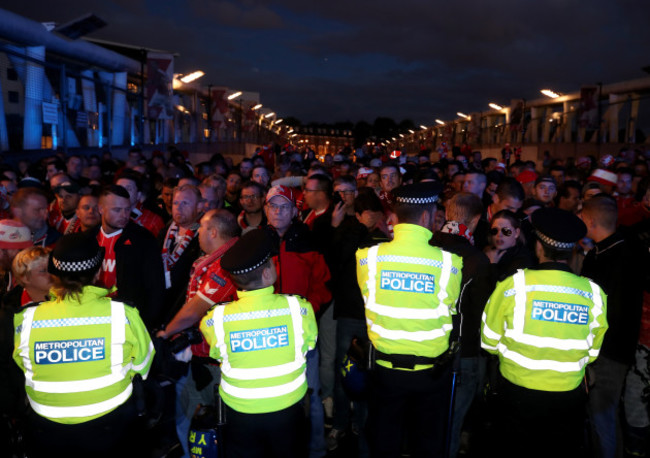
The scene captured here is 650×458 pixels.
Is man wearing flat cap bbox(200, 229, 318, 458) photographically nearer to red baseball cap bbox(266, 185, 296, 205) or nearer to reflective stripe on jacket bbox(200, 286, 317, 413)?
reflective stripe on jacket bbox(200, 286, 317, 413)

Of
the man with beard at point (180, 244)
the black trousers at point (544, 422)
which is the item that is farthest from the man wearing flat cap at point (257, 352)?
the man with beard at point (180, 244)

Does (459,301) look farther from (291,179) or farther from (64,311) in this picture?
(291,179)

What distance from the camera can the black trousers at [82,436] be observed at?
8.35ft

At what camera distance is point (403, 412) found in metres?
3.32

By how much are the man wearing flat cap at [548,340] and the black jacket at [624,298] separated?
626 mm

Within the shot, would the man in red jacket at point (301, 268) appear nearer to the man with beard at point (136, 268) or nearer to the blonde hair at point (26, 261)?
the man with beard at point (136, 268)

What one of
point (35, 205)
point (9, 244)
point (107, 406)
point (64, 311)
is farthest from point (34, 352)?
point (35, 205)

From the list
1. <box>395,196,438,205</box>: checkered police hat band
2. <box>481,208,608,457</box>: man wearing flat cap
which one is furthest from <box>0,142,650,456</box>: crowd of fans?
<box>395,196,438,205</box>: checkered police hat band

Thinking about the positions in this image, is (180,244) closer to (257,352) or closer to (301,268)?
(301,268)

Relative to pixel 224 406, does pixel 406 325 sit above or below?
above

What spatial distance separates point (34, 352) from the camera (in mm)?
2459

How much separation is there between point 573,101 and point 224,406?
115 ft

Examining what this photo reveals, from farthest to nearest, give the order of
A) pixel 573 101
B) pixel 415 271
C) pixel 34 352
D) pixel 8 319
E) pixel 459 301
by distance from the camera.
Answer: pixel 573 101
pixel 459 301
pixel 415 271
pixel 8 319
pixel 34 352

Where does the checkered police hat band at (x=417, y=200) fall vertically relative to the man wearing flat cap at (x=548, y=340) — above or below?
above
